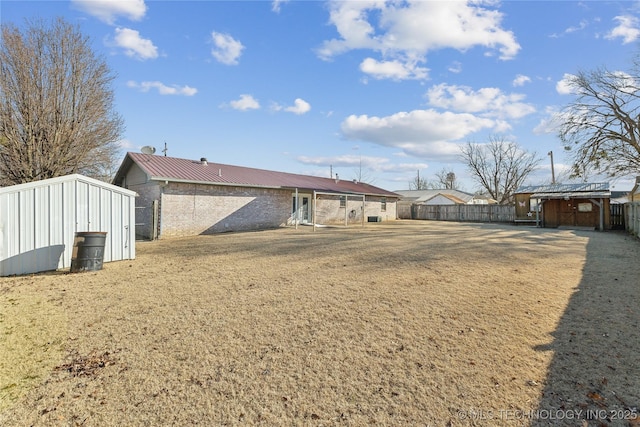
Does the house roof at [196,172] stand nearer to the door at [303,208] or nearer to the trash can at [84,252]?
the door at [303,208]

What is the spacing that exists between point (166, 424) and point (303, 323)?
2087 mm

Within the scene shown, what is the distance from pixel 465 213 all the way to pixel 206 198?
2293 cm

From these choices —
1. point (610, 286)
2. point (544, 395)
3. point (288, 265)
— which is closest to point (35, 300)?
point (288, 265)

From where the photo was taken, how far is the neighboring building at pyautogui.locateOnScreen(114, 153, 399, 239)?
14836mm

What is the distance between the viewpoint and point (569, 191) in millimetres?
22328

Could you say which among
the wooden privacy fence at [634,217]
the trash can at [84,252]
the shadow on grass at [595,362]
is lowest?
the shadow on grass at [595,362]

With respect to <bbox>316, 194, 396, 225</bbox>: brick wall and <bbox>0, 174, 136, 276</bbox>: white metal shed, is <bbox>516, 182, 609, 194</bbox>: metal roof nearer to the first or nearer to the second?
<bbox>316, 194, 396, 225</bbox>: brick wall

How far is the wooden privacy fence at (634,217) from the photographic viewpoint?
1424 cm

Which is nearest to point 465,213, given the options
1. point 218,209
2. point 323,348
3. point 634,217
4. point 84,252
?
point 634,217

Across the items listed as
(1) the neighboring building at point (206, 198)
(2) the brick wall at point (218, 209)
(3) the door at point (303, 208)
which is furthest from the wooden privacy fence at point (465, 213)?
(2) the brick wall at point (218, 209)

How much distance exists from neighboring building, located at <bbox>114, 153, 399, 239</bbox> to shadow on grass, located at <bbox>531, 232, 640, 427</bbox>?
13251 millimetres

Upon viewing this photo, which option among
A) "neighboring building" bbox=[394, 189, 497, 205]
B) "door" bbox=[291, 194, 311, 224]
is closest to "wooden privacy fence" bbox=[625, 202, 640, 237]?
"door" bbox=[291, 194, 311, 224]

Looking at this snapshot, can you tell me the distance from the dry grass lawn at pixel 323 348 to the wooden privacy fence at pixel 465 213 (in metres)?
22.3

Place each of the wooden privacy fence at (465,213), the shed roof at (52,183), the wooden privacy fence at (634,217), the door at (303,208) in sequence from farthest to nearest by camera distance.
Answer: the wooden privacy fence at (465,213), the door at (303,208), the wooden privacy fence at (634,217), the shed roof at (52,183)
